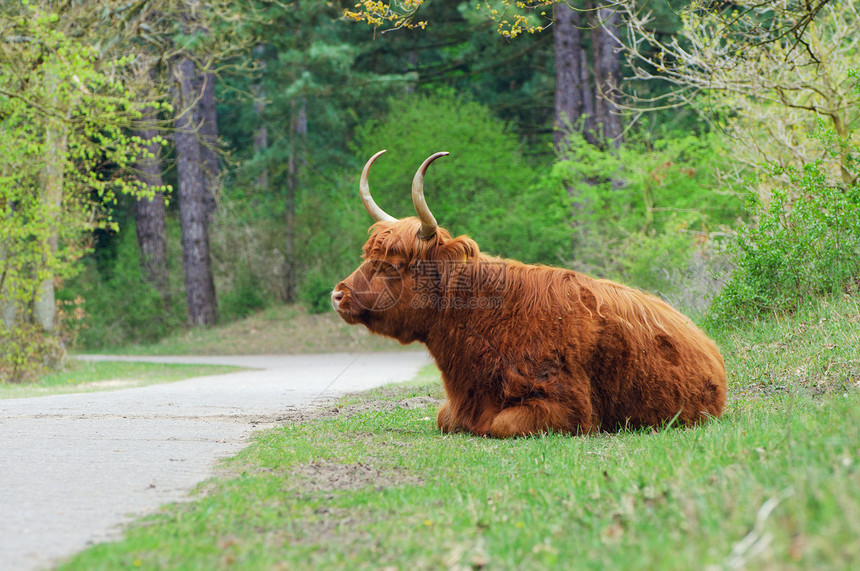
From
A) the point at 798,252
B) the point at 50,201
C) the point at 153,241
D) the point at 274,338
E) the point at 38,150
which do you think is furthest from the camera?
the point at 153,241

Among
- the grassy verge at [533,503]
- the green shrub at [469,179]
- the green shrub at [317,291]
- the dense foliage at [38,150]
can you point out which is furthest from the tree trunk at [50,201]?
the green shrub at [317,291]

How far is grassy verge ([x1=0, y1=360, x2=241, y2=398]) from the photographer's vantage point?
13414mm

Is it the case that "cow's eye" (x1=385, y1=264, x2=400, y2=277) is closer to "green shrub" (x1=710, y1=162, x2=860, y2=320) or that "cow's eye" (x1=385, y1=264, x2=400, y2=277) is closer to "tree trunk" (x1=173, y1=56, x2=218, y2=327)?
"green shrub" (x1=710, y1=162, x2=860, y2=320)

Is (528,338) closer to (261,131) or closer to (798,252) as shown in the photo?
(798,252)

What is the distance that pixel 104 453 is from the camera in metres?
5.44

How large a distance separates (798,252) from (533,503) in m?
7.50

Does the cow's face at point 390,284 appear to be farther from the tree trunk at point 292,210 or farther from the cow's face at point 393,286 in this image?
the tree trunk at point 292,210

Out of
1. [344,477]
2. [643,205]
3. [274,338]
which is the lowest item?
[274,338]

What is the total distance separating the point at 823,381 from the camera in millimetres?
7613

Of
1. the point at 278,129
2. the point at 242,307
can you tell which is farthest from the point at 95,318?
the point at 278,129

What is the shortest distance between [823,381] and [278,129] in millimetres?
→ 32843

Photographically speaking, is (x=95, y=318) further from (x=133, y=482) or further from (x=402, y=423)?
(x=133, y=482)

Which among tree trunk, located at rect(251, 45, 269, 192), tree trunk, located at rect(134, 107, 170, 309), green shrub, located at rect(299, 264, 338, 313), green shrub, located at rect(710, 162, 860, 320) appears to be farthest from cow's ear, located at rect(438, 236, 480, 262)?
tree trunk, located at rect(251, 45, 269, 192)

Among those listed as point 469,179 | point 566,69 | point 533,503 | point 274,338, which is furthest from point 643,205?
point 533,503
